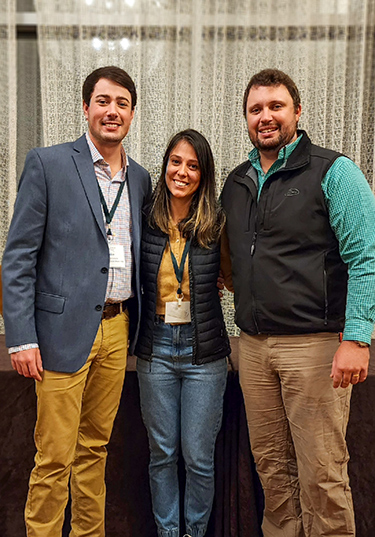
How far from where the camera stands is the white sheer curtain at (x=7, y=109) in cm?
252

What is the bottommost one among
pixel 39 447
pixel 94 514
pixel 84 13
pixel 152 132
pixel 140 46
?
pixel 94 514

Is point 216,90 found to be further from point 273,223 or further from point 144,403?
point 144,403

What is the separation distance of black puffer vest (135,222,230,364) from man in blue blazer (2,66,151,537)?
0.13 ft

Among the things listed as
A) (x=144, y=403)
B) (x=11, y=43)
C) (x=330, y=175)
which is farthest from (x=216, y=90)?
(x=144, y=403)

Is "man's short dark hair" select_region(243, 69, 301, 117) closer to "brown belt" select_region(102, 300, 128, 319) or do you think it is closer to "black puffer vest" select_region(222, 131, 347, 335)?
"black puffer vest" select_region(222, 131, 347, 335)

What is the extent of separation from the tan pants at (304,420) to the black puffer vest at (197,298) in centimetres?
12

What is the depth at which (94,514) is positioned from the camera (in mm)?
1713

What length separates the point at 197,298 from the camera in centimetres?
165

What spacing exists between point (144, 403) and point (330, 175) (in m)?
0.95

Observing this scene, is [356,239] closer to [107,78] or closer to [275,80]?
[275,80]

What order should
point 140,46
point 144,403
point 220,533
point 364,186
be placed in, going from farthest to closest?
point 140,46 → point 220,533 → point 144,403 → point 364,186

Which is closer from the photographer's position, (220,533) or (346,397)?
(346,397)

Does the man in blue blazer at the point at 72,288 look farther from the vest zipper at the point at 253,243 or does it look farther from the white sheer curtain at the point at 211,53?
the white sheer curtain at the point at 211,53

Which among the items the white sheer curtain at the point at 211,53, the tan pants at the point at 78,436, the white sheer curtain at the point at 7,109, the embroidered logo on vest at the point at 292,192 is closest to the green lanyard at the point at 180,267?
the tan pants at the point at 78,436
